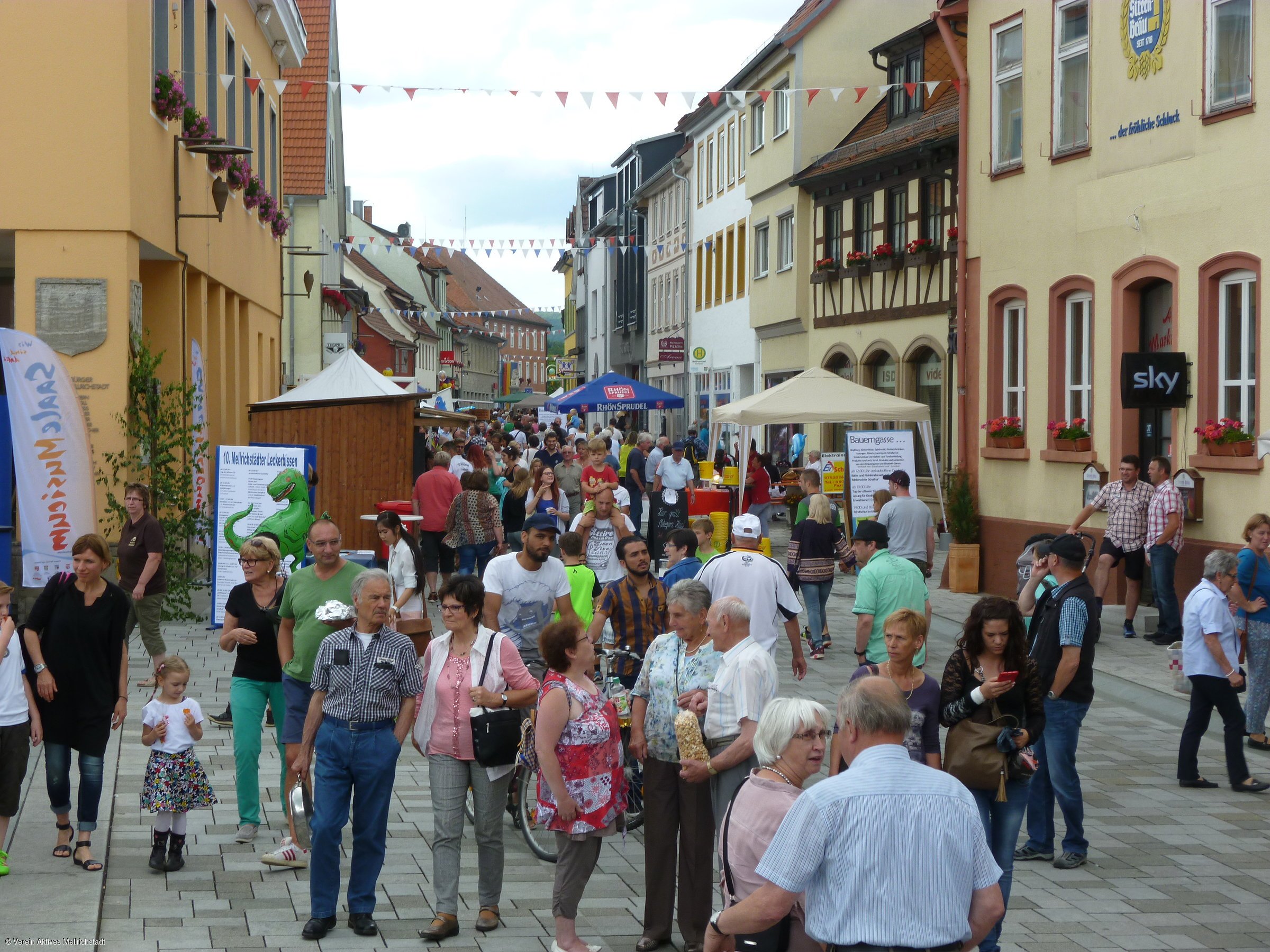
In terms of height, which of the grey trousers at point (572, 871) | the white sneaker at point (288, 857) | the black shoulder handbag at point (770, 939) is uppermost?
the black shoulder handbag at point (770, 939)

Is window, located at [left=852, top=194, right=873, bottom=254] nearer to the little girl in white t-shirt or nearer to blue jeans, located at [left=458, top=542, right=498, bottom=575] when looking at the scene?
blue jeans, located at [left=458, top=542, right=498, bottom=575]

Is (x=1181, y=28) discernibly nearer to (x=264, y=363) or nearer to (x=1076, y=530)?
(x=1076, y=530)

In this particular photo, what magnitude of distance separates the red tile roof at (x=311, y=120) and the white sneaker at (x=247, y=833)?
88.1 feet

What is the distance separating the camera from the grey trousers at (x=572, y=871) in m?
6.12

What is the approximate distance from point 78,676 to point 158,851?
37.4 inches

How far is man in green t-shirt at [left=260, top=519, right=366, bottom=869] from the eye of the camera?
24.0 ft

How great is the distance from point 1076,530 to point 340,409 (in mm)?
9385

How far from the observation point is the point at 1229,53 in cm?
1474

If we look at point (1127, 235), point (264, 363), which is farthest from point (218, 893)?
point (264, 363)

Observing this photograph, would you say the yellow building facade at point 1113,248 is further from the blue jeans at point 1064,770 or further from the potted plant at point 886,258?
the blue jeans at point 1064,770

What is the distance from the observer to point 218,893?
6.95 m

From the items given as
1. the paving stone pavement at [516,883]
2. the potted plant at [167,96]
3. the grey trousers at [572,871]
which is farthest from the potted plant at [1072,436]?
the grey trousers at [572,871]

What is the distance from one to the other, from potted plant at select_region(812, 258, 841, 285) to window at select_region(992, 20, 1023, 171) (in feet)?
33.8

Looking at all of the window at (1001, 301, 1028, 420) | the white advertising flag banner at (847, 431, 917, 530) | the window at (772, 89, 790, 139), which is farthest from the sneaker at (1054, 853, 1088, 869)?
the window at (772, 89, 790, 139)
